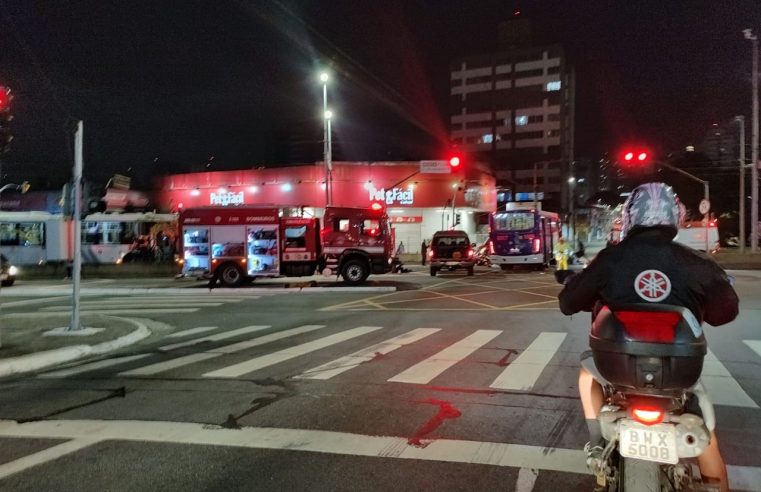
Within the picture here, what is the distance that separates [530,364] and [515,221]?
80.9ft

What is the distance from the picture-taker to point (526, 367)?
335 inches

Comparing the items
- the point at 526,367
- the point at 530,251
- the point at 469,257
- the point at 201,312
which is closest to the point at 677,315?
the point at 526,367

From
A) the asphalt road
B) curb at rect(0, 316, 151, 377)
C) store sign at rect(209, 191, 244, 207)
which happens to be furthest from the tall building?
curb at rect(0, 316, 151, 377)

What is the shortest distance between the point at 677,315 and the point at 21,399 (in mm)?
7345

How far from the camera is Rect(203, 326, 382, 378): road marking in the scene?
855 cm

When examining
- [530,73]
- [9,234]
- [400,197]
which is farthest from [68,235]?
[530,73]

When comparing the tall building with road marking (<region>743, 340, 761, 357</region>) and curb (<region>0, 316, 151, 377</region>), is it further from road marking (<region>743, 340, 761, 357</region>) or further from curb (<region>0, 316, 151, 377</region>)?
curb (<region>0, 316, 151, 377</region>)

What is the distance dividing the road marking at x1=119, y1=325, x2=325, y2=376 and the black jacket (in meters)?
7.04

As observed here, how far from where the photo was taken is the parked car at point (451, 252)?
2942 cm

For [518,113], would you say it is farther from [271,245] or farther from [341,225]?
[271,245]

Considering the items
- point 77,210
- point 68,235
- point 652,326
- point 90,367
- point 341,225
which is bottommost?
point 90,367

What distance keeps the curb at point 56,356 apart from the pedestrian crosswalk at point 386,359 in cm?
52

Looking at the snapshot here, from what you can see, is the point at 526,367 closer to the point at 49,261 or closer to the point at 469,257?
the point at 469,257

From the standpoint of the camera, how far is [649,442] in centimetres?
307
